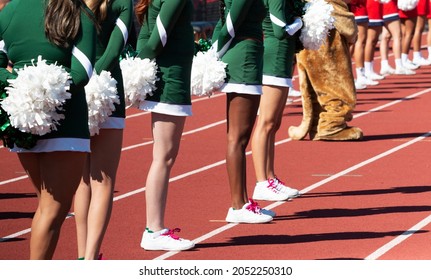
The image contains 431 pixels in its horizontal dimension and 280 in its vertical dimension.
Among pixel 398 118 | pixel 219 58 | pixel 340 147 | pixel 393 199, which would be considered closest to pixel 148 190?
pixel 219 58

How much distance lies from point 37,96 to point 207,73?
3.10 m

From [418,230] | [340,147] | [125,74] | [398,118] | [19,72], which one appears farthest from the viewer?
[398,118]

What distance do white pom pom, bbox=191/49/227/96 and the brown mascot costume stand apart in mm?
4835

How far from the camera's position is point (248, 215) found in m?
8.95

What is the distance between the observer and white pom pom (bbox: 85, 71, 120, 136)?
649 cm

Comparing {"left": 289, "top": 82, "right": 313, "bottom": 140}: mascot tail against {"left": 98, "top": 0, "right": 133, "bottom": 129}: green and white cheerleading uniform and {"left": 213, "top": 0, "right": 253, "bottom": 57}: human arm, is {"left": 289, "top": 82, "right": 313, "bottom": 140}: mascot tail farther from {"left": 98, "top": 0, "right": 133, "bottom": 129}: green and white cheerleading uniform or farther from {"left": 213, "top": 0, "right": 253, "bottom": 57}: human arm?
{"left": 98, "top": 0, "right": 133, "bottom": 129}: green and white cheerleading uniform

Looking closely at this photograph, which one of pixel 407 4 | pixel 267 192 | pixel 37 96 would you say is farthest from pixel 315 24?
pixel 407 4

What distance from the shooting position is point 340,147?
13.3 meters

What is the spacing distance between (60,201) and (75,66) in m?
0.65

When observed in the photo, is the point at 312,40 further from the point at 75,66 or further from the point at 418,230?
the point at 75,66

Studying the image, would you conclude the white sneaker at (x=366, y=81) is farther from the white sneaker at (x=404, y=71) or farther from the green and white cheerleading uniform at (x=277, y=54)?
the green and white cheerleading uniform at (x=277, y=54)

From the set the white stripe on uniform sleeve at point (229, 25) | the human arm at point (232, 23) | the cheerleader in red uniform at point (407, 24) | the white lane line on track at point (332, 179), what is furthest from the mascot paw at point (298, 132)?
the cheerleader in red uniform at point (407, 24)

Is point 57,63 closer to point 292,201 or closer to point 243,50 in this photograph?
point 243,50

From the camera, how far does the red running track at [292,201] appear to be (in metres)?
8.13
